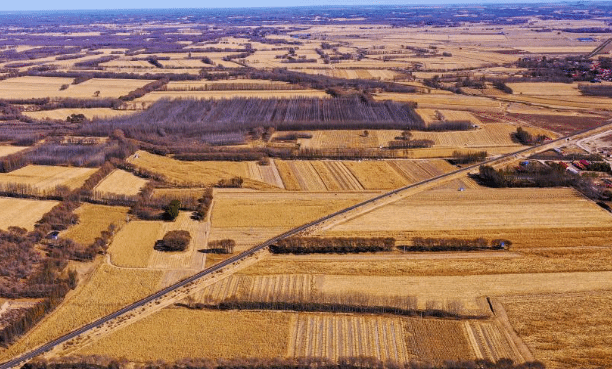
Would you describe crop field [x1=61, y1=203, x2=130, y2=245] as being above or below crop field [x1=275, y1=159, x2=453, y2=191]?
above

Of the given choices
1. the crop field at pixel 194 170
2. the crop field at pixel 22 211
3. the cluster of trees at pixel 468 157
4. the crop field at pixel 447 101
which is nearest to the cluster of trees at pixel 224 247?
the crop field at pixel 194 170

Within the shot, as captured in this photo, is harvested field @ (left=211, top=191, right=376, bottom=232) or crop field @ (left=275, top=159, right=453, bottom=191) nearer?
harvested field @ (left=211, top=191, right=376, bottom=232)

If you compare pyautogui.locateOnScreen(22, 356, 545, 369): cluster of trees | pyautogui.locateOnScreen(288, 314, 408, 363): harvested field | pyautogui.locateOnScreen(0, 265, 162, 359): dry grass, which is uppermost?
pyautogui.locateOnScreen(22, 356, 545, 369): cluster of trees

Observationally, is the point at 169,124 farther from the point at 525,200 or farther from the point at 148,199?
the point at 525,200

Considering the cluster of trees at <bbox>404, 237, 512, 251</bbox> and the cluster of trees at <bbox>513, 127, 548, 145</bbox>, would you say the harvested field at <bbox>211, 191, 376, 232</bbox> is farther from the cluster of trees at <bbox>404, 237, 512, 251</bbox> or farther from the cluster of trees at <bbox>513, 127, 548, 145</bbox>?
the cluster of trees at <bbox>513, 127, 548, 145</bbox>

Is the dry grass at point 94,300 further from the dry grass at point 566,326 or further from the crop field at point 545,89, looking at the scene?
the crop field at point 545,89

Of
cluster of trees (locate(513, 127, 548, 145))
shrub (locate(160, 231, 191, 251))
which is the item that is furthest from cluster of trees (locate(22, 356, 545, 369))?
cluster of trees (locate(513, 127, 548, 145))
